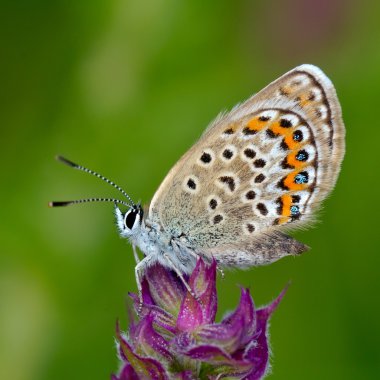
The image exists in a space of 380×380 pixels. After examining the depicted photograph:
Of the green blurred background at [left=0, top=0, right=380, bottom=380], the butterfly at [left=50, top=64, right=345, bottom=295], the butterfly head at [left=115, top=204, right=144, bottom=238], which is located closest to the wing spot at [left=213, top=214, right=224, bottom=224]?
the butterfly at [left=50, top=64, right=345, bottom=295]

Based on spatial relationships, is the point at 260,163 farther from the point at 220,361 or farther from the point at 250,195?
the point at 220,361

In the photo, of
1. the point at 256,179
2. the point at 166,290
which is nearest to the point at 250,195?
the point at 256,179

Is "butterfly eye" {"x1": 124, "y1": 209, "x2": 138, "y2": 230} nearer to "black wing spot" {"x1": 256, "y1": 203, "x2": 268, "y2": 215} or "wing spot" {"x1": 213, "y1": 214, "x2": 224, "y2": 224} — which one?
"wing spot" {"x1": 213, "y1": 214, "x2": 224, "y2": 224}

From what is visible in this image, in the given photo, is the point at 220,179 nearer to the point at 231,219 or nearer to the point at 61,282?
the point at 231,219

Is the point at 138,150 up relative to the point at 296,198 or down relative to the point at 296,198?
down

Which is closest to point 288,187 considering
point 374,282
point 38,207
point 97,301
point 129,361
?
point 129,361

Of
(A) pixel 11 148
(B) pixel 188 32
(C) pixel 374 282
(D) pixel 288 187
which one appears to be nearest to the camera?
(D) pixel 288 187
